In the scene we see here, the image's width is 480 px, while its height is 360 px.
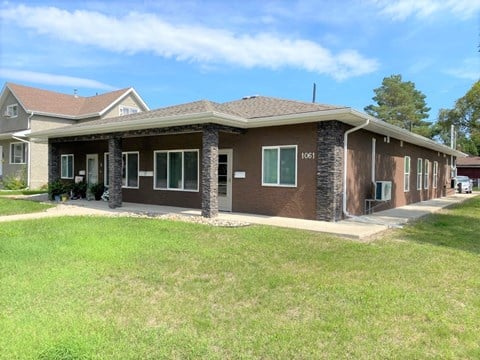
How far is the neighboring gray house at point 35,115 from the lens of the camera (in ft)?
74.3

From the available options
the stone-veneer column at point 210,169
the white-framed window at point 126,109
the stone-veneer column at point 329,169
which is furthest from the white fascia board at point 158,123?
the white-framed window at point 126,109

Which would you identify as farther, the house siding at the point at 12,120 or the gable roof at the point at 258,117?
the house siding at the point at 12,120

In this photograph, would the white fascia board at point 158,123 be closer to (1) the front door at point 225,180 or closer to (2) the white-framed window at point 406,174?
(1) the front door at point 225,180

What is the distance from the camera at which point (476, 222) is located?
10.9 m

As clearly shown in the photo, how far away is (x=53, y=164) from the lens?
52.0 feet

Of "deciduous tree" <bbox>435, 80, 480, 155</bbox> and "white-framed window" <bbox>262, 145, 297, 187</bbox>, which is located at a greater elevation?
"deciduous tree" <bbox>435, 80, 480, 155</bbox>

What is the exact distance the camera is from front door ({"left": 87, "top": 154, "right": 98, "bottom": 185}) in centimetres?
1655

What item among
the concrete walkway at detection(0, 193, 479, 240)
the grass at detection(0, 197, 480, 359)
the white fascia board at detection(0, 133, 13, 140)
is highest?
the white fascia board at detection(0, 133, 13, 140)

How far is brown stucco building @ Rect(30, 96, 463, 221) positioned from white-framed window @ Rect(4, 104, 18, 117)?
11.6 m

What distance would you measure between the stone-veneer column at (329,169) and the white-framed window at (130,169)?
7.91 m

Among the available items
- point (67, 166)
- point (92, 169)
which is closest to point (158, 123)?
point (92, 169)

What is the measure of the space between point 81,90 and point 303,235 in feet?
93.2

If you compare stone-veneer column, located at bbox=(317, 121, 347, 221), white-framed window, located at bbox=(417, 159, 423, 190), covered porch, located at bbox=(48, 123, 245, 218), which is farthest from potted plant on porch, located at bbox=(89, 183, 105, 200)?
white-framed window, located at bbox=(417, 159, 423, 190)

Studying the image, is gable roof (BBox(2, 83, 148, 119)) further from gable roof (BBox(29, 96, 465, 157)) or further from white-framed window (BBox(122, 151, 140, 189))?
gable roof (BBox(29, 96, 465, 157))
